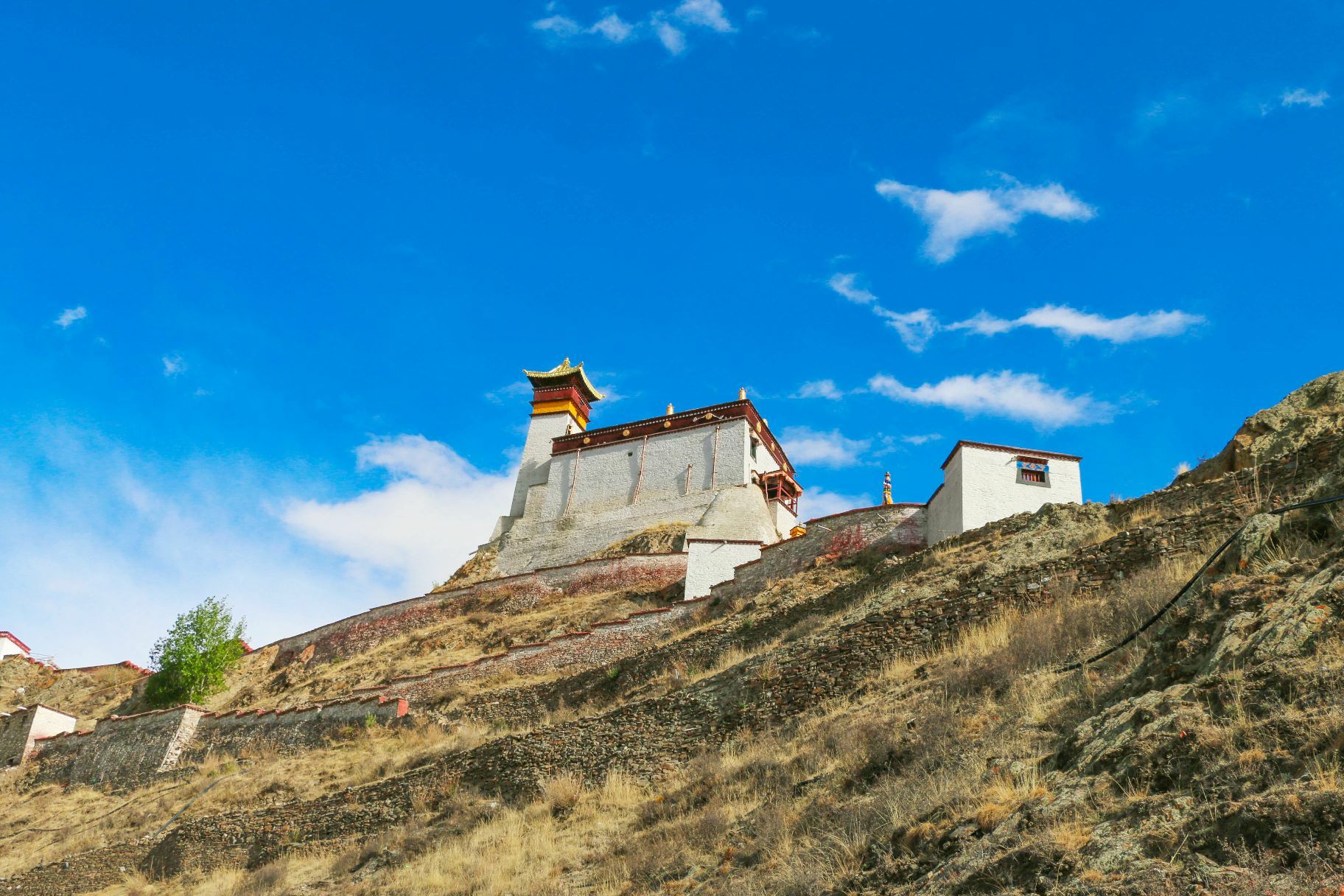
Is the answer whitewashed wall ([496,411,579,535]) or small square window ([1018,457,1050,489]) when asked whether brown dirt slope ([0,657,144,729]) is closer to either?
whitewashed wall ([496,411,579,535])

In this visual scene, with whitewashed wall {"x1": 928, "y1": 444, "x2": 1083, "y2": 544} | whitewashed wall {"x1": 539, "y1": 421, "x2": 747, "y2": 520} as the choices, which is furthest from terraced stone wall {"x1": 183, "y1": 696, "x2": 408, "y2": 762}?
whitewashed wall {"x1": 539, "y1": 421, "x2": 747, "y2": 520}

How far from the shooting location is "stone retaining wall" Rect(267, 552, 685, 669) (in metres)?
32.2

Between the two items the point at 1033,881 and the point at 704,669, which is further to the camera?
the point at 704,669

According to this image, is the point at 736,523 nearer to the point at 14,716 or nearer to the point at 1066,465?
the point at 1066,465

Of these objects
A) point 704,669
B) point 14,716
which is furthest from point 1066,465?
point 14,716

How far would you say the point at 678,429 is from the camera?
44.2 meters

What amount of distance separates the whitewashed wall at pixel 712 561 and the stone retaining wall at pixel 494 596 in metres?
4.15

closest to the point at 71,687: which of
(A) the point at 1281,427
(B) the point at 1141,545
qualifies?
(B) the point at 1141,545

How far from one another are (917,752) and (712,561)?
18.5 m

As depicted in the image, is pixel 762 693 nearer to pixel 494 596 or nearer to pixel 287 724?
pixel 287 724

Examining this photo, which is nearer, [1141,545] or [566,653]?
[1141,545]

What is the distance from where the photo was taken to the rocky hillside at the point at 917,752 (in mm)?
5520

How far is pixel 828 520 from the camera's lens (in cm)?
2697

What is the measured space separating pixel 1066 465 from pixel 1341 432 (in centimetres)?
1145
